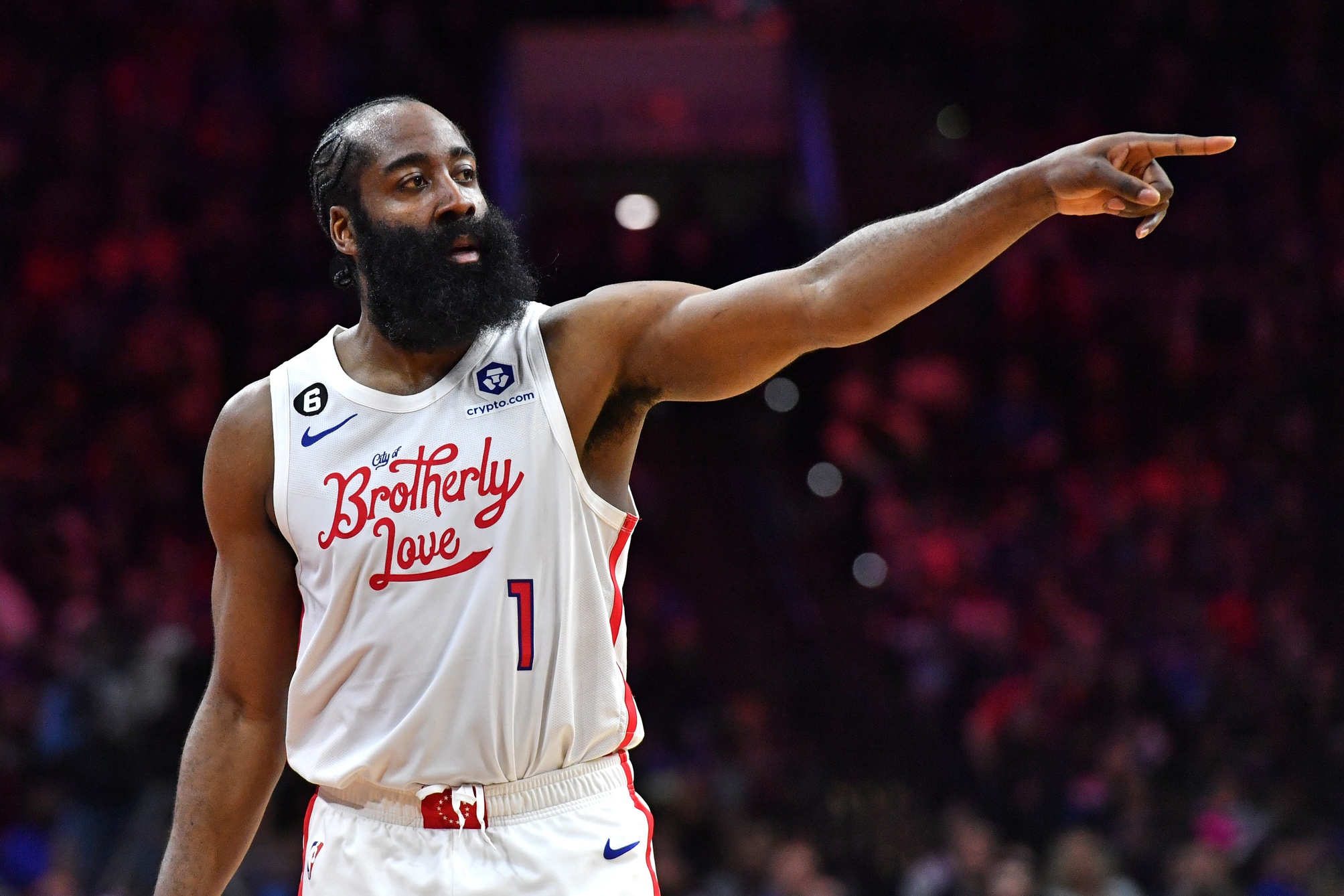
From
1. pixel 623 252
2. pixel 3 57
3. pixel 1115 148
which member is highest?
pixel 3 57

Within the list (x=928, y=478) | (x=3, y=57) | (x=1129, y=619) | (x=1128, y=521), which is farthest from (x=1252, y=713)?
(x=3, y=57)

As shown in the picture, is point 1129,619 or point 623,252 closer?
point 1129,619

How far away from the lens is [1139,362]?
1255cm

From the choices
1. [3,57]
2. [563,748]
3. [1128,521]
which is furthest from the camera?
[3,57]

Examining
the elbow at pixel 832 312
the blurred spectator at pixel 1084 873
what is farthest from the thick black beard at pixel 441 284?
the blurred spectator at pixel 1084 873

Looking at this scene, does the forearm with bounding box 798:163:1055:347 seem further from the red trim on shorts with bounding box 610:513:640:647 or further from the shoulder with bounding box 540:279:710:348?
the red trim on shorts with bounding box 610:513:640:647

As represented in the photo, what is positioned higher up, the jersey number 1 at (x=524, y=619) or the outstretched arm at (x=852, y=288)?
the outstretched arm at (x=852, y=288)

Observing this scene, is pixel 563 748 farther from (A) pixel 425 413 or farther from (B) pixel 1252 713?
(B) pixel 1252 713

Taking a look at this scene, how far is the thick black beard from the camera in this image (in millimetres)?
3260

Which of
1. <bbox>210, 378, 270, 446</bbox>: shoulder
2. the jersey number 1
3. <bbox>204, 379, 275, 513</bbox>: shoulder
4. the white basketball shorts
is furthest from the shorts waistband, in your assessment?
<bbox>210, 378, 270, 446</bbox>: shoulder

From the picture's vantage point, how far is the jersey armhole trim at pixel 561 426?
3121 mm

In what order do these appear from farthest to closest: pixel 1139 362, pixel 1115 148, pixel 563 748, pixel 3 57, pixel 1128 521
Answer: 1. pixel 3 57
2. pixel 1139 362
3. pixel 1128 521
4. pixel 563 748
5. pixel 1115 148

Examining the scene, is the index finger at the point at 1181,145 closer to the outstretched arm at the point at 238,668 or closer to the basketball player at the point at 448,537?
the basketball player at the point at 448,537

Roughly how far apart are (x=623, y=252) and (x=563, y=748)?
10.3 m
